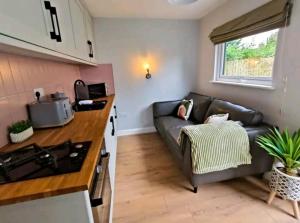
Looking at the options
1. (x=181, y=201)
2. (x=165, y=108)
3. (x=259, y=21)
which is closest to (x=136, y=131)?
(x=165, y=108)

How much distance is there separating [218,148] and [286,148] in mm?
557

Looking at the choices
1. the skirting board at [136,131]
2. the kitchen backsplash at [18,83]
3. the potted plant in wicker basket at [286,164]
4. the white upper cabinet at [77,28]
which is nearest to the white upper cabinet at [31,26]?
the kitchen backsplash at [18,83]

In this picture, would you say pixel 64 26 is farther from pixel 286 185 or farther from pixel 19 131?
pixel 286 185

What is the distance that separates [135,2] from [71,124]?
78.0 inches

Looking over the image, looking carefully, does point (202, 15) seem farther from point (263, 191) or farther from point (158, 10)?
point (263, 191)

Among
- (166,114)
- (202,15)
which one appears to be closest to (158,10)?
(202,15)

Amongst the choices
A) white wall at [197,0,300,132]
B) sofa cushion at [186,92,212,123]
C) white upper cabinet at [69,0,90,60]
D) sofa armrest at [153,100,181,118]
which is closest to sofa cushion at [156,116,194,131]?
sofa cushion at [186,92,212,123]

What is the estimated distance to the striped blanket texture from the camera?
1.61 m

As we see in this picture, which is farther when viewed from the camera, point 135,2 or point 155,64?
point 155,64

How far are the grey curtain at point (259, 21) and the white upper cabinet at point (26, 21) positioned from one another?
2.07m

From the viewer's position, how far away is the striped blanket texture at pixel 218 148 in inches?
63.3

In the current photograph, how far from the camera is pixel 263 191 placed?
1812 mm

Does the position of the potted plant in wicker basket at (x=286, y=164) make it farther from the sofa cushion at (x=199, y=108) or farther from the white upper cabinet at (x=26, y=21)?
the white upper cabinet at (x=26, y=21)

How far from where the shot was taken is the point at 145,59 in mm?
3371
